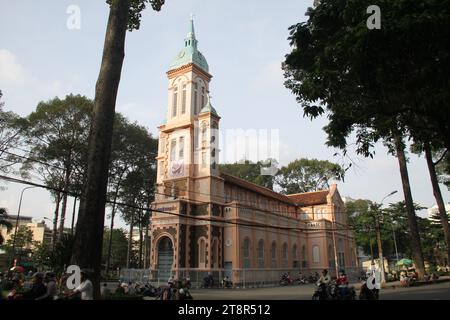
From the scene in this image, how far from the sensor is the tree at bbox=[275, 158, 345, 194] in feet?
199

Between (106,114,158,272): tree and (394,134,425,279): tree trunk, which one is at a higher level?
A: (106,114,158,272): tree

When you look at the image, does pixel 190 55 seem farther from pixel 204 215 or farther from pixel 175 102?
pixel 204 215

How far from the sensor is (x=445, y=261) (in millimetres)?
62469

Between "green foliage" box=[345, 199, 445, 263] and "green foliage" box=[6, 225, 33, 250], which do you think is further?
"green foliage" box=[6, 225, 33, 250]

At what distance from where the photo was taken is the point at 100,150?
1054 cm

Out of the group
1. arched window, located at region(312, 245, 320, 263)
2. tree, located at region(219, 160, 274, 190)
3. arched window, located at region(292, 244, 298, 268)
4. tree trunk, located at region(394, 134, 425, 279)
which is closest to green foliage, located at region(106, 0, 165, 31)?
tree trunk, located at region(394, 134, 425, 279)

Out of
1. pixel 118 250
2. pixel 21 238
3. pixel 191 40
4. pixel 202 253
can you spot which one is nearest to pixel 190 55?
pixel 191 40

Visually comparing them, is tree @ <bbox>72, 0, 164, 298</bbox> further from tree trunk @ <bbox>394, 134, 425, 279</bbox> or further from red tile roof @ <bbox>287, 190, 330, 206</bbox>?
red tile roof @ <bbox>287, 190, 330, 206</bbox>

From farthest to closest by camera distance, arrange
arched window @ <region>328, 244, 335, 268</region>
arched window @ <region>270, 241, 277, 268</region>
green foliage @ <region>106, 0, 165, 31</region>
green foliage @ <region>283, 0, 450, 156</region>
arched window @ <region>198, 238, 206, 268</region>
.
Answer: arched window @ <region>328, 244, 335, 268</region> < arched window @ <region>270, 241, 277, 268</region> < arched window @ <region>198, 238, 206, 268</region> < green foliage @ <region>106, 0, 165, 31</region> < green foliage @ <region>283, 0, 450, 156</region>

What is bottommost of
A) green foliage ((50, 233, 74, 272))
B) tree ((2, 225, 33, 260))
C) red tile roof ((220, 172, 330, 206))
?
green foliage ((50, 233, 74, 272))

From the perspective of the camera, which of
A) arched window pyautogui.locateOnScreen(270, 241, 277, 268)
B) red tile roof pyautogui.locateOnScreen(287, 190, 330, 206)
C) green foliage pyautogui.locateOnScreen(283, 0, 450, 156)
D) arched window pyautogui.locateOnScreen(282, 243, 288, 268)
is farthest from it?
red tile roof pyautogui.locateOnScreen(287, 190, 330, 206)

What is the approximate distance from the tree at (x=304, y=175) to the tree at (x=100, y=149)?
52263mm

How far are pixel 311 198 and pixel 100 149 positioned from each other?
44.5 metres

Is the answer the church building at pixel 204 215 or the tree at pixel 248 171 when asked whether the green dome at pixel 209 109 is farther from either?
the tree at pixel 248 171
